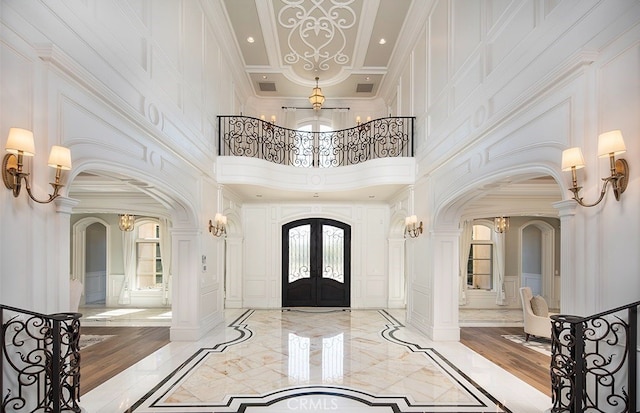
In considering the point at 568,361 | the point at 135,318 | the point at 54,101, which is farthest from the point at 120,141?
the point at 135,318

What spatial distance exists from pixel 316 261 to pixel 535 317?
600cm

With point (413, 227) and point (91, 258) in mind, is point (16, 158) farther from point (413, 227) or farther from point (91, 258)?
point (91, 258)

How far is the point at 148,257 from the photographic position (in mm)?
12406

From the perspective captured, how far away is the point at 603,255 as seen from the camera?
3111 millimetres

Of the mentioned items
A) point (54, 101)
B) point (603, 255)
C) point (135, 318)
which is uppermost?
point (54, 101)

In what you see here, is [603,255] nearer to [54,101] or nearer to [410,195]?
[54,101]

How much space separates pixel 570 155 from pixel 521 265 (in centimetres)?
1039

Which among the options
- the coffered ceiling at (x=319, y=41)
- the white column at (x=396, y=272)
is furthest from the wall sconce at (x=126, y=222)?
the white column at (x=396, y=272)

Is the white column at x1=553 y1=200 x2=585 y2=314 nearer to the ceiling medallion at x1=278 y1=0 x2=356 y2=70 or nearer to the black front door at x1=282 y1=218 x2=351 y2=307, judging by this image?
the ceiling medallion at x1=278 y1=0 x2=356 y2=70

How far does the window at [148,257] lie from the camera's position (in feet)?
40.2

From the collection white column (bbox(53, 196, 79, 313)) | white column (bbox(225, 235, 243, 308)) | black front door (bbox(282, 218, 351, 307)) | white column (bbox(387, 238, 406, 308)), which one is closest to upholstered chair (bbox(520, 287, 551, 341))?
white column (bbox(387, 238, 406, 308))

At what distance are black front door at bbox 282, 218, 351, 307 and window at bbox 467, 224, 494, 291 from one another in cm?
404

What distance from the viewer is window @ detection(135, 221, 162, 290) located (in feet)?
40.2

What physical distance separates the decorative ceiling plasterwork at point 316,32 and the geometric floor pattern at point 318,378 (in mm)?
6360
